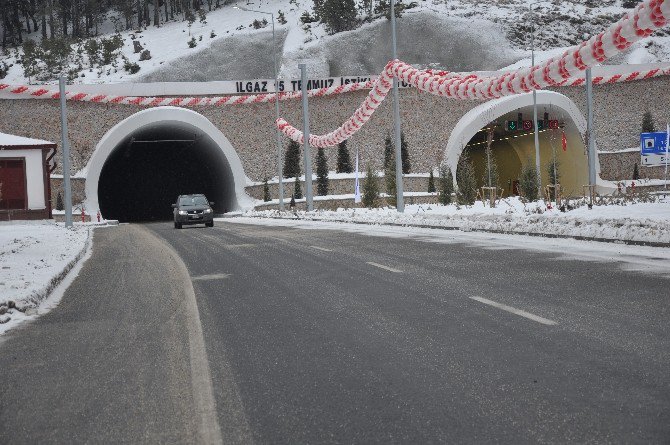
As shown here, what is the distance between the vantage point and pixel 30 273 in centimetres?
1318

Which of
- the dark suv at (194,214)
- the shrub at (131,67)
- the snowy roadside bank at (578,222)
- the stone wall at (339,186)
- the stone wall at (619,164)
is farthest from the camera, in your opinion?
the shrub at (131,67)

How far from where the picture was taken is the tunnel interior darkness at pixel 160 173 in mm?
59125

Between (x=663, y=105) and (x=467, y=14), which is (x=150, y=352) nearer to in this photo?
(x=663, y=105)

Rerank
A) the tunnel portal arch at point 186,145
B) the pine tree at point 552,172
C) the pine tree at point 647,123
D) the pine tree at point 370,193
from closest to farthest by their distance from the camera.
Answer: the pine tree at point 552,172, the pine tree at point 370,193, the tunnel portal arch at point 186,145, the pine tree at point 647,123

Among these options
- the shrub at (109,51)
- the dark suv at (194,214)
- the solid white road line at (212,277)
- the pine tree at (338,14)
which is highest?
the pine tree at (338,14)

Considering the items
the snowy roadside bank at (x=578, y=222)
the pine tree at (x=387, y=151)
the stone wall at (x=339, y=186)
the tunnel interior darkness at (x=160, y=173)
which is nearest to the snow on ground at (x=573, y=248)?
the snowy roadside bank at (x=578, y=222)

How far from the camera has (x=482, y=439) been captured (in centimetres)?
413

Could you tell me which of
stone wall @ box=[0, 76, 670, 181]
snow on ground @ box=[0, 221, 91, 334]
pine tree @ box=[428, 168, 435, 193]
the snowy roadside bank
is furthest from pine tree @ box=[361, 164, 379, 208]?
snow on ground @ box=[0, 221, 91, 334]

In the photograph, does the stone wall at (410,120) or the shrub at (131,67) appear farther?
the shrub at (131,67)

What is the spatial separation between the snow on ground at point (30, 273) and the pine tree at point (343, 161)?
121 feet

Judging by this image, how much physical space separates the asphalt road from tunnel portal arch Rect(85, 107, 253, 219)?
4390cm

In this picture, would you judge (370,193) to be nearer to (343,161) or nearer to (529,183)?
(529,183)

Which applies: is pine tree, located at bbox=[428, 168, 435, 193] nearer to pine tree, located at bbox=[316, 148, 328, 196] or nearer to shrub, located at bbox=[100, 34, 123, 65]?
pine tree, located at bbox=[316, 148, 328, 196]

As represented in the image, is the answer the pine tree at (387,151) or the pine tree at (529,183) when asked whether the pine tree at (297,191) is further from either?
the pine tree at (529,183)
